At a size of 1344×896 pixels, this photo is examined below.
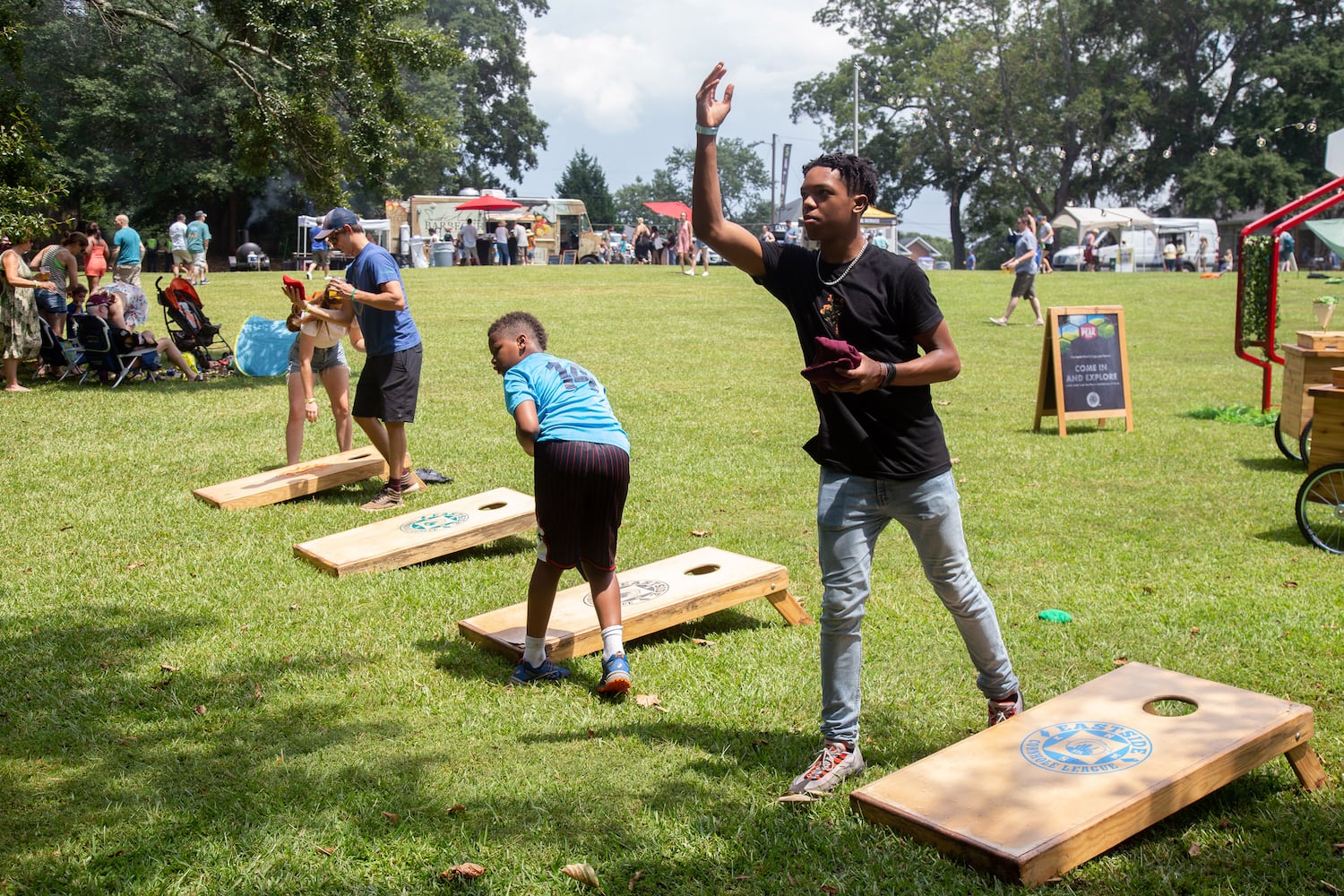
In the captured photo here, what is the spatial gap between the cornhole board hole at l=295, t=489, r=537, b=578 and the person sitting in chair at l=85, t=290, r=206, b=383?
926 centimetres

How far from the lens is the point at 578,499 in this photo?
4965 mm

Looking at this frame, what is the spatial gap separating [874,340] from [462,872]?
2.17 m

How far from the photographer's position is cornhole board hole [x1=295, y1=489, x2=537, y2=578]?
686 centimetres

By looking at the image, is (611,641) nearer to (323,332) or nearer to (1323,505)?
(323,332)

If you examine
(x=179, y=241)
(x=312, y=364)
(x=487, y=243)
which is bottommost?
(x=312, y=364)

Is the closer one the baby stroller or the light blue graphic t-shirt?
the light blue graphic t-shirt

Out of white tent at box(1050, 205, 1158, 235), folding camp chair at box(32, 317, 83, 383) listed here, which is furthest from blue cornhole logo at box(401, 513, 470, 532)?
white tent at box(1050, 205, 1158, 235)

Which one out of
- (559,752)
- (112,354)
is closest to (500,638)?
(559,752)

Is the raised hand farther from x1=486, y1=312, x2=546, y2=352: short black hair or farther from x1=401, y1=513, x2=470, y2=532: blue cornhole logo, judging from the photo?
x1=401, y1=513, x2=470, y2=532: blue cornhole logo

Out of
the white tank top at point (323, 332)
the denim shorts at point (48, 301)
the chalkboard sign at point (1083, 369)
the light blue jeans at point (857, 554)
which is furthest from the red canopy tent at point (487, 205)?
the light blue jeans at point (857, 554)

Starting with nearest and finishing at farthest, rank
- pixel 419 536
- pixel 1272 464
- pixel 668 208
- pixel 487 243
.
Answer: pixel 419 536
pixel 1272 464
pixel 487 243
pixel 668 208

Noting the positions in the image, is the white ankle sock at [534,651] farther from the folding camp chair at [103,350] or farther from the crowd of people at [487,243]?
the crowd of people at [487,243]

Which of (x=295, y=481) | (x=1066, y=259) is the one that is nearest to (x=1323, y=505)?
(x=295, y=481)

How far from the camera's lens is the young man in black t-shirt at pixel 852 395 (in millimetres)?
3830
